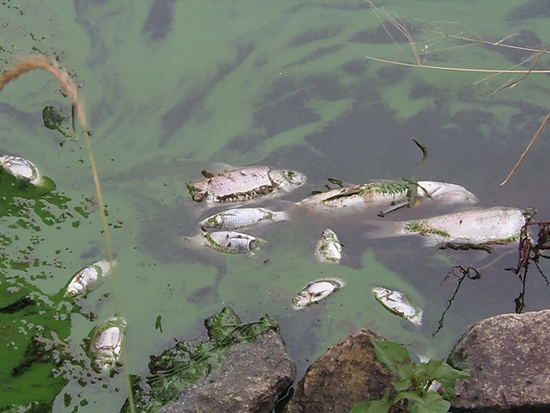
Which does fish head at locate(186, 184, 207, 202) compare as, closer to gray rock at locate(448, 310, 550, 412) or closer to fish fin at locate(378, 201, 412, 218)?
fish fin at locate(378, 201, 412, 218)

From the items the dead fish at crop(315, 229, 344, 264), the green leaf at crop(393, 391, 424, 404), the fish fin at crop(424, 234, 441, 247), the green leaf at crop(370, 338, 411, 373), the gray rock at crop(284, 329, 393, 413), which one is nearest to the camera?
the green leaf at crop(393, 391, 424, 404)

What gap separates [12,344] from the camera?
2.97m

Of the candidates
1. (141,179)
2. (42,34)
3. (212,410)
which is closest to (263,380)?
(212,410)

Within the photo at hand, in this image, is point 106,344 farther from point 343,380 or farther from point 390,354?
point 390,354

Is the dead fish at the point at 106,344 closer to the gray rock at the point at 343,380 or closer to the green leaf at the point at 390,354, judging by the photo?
the gray rock at the point at 343,380

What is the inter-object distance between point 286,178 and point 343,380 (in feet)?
4.18

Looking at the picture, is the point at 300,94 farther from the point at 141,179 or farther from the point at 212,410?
the point at 212,410

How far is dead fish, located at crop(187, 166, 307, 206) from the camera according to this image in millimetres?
3527

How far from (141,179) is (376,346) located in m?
1.75

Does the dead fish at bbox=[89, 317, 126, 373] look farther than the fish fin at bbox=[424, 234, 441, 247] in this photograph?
No

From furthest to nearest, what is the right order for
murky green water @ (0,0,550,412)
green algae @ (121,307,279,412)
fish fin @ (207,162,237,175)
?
fish fin @ (207,162,237,175) → murky green water @ (0,0,550,412) → green algae @ (121,307,279,412)

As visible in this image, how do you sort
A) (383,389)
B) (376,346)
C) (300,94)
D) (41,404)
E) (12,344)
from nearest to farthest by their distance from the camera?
(376,346), (383,389), (41,404), (12,344), (300,94)

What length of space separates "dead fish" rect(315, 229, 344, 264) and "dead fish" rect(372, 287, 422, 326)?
251mm

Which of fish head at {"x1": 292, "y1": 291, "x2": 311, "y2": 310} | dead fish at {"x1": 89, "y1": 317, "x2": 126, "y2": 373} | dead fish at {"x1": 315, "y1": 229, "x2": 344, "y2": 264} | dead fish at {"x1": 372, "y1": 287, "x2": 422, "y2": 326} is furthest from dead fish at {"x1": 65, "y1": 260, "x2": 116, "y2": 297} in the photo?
dead fish at {"x1": 372, "y1": 287, "x2": 422, "y2": 326}
